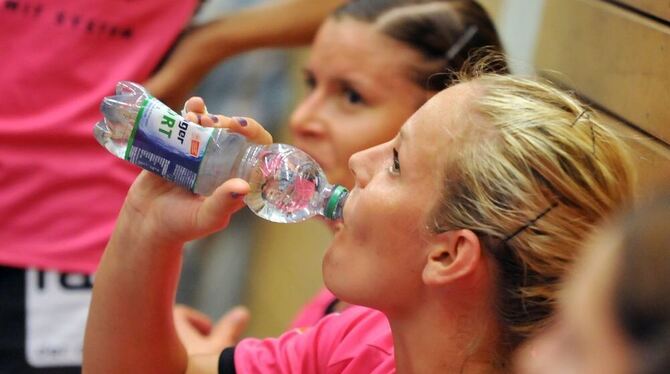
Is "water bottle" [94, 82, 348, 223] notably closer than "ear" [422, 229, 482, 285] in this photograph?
No

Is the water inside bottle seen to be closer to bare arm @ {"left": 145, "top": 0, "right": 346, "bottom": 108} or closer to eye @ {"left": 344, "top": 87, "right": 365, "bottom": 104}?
eye @ {"left": 344, "top": 87, "right": 365, "bottom": 104}

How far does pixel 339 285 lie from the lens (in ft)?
3.67

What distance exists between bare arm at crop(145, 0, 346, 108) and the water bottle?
1.68 feet

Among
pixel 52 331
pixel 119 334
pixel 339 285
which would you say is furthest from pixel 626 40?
pixel 52 331

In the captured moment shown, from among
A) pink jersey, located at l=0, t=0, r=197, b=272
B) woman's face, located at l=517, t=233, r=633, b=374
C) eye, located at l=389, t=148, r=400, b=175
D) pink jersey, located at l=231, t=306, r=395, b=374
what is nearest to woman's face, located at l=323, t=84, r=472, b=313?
eye, located at l=389, t=148, r=400, b=175

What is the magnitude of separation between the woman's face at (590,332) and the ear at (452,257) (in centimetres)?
35

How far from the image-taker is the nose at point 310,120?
1762 millimetres

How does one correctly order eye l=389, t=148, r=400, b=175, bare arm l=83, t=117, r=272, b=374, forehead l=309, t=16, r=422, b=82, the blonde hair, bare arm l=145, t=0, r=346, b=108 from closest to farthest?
the blonde hair < eye l=389, t=148, r=400, b=175 < bare arm l=83, t=117, r=272, b=374 < forehead l=309, t=16, r=422, b=82 < bare arm l=145, t=0, r=346, b=108

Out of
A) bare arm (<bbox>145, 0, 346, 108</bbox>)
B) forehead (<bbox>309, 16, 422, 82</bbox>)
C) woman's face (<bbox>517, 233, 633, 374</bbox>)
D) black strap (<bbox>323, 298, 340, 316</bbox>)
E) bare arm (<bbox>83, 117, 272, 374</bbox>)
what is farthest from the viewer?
bare arm (<bbox>145, 0, 346, 108</bbox>)

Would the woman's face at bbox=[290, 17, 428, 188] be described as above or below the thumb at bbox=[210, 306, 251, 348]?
above

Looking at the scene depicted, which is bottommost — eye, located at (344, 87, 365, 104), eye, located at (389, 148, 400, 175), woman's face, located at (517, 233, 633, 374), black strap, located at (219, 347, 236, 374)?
black strap, located at (219, 347, 236, 374)

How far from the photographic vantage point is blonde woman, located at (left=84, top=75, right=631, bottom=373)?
102 centimetres

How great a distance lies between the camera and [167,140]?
3.73 ft

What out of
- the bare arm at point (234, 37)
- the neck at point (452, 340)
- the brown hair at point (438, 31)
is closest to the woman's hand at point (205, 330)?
the bare arm at point (234, 37)
